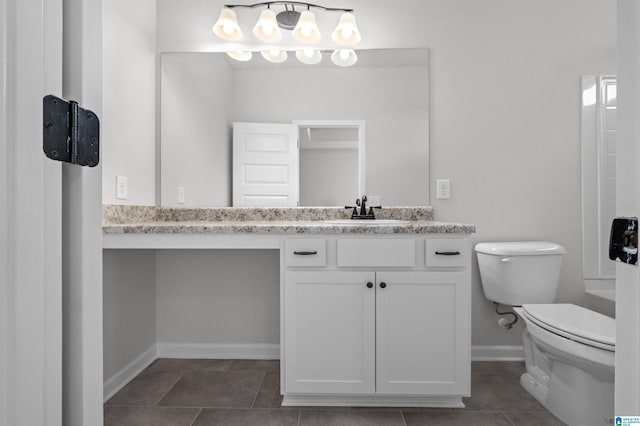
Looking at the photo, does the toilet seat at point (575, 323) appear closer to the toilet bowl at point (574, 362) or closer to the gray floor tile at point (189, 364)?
the toilet bowl at point (574, 362)

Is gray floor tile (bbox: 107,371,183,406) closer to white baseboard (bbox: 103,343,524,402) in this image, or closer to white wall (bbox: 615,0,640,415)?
white baseboard (bbox: 103,343,524,402)

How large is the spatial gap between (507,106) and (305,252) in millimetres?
→ 1576

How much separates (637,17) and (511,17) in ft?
6.78

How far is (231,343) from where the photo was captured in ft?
7.06

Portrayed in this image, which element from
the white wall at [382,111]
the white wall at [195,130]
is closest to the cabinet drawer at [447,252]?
the white wall at [382,111]

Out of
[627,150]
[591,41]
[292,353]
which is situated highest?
[591,41]

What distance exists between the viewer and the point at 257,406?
5.23 ft

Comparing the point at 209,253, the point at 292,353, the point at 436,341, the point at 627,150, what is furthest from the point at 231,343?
the point at 627,150

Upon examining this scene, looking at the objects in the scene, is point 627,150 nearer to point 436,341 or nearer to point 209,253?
point 436,341

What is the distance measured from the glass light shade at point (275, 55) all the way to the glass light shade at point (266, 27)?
0.08 m

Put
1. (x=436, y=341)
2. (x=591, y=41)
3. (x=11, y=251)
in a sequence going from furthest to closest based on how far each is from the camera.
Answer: (x=591, y=41) < (x=436, y=341) < (x=11, y=251)

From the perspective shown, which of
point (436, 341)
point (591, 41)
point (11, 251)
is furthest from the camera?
point (591, 41)

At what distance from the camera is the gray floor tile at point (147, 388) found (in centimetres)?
164

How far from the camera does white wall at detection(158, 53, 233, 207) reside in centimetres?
212
